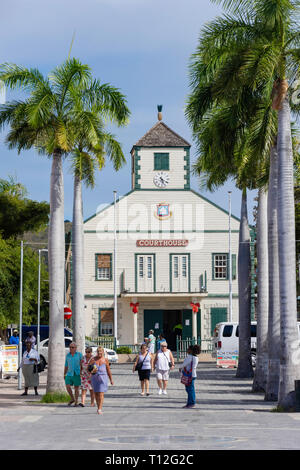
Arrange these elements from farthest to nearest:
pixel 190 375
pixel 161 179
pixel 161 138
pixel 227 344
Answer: pixel 161 138 → pixel 161 179 → pixel 227 344 → pixel 190 375

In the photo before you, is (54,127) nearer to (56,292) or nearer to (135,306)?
(56,292)

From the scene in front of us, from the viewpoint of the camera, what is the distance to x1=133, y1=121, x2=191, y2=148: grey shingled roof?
54594 millimetres

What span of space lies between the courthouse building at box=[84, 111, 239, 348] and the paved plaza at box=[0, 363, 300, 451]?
85.9 ft

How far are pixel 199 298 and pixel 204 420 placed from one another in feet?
119

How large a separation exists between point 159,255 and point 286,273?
34264 mm

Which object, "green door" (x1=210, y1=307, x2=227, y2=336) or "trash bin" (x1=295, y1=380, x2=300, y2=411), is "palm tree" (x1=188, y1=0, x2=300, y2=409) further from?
"green door" (x1=210, y1=307, x2=227, y2=336)

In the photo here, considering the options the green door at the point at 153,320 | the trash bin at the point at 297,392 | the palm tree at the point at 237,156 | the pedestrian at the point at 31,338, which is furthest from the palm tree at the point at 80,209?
the green door at the point at 153,320

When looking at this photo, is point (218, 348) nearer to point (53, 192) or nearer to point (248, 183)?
point (248, 183)

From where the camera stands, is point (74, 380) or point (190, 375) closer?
point (190, 375)

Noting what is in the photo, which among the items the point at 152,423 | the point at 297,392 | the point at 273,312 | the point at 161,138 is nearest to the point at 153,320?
the point at 161,138

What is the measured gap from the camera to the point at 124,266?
174 feet

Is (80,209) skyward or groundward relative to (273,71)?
groundward

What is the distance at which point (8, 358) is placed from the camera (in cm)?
2862

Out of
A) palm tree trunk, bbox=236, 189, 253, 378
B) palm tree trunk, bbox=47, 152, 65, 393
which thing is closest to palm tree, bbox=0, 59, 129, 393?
palm tree trunk, bbox=47, 152, 65, 393
